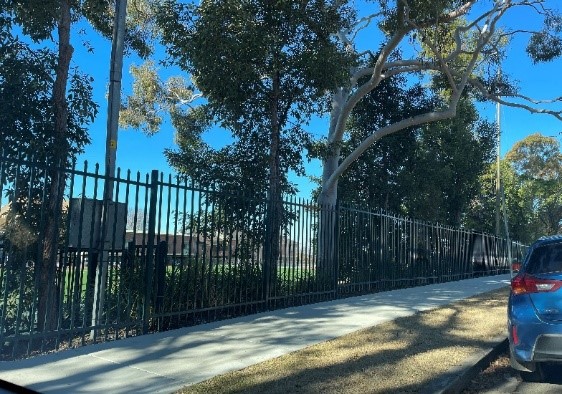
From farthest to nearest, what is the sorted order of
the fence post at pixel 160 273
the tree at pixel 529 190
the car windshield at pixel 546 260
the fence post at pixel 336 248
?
1. the tree at pixel 529 190
2. the fence post at pixel 336 248
3. the fence post at pixel 160 273
4. the car windshield at pixel 546 260

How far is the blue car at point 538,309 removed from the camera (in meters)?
5.56

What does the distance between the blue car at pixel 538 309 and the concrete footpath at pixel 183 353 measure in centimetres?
277

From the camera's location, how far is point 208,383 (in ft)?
18.5

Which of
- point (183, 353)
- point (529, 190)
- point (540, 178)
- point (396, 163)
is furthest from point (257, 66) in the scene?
point (540, 178)

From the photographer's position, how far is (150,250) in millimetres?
7977

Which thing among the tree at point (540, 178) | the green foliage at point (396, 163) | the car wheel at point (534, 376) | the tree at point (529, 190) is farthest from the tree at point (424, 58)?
the tree at point (540, 178)

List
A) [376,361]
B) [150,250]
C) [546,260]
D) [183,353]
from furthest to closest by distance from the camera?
[150,250] < [183,353] < [376,361] < [546,260]

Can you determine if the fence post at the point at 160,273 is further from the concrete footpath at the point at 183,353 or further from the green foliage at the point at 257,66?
the green foliage at the point at 257,66

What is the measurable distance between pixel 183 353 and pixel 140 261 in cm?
170

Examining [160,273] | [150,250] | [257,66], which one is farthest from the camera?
[257,66]

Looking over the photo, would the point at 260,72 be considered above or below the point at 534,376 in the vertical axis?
above

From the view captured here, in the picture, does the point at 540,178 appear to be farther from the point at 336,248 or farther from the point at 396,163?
the point at 336,248

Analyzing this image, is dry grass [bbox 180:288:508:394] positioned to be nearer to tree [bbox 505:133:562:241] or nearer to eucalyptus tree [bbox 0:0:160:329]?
eucalyptus tree [bbox 0:0:160:329]

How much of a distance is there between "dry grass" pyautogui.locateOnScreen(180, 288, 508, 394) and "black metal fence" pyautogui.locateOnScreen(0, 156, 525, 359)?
2.36 m
